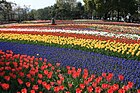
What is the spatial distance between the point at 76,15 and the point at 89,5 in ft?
52.4

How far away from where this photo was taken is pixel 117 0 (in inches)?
1975

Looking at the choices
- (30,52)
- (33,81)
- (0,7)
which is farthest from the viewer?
(0,7)

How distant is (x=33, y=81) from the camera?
616 cm

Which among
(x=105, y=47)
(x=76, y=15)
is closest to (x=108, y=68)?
(x=105, y=47)

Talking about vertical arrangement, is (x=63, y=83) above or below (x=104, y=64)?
below

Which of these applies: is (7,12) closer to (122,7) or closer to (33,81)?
(122,7)

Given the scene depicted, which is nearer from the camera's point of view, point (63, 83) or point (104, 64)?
point (63, 83)

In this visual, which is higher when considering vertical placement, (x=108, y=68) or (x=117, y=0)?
(x=117, y=0)

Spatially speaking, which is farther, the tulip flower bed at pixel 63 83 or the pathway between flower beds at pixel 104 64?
the pathway between flower beds at pixel 104 64

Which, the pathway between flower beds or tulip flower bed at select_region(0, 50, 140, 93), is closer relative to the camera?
tulip flower bed at select_region(0, 50, 140, 93)

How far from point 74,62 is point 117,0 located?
43.4 meters

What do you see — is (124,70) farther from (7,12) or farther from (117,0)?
(7,12)

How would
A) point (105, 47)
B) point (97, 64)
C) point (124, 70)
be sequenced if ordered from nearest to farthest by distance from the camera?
point (124, 70), point (97, 64), point (105, 47)

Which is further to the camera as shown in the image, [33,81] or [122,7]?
[122,7]
